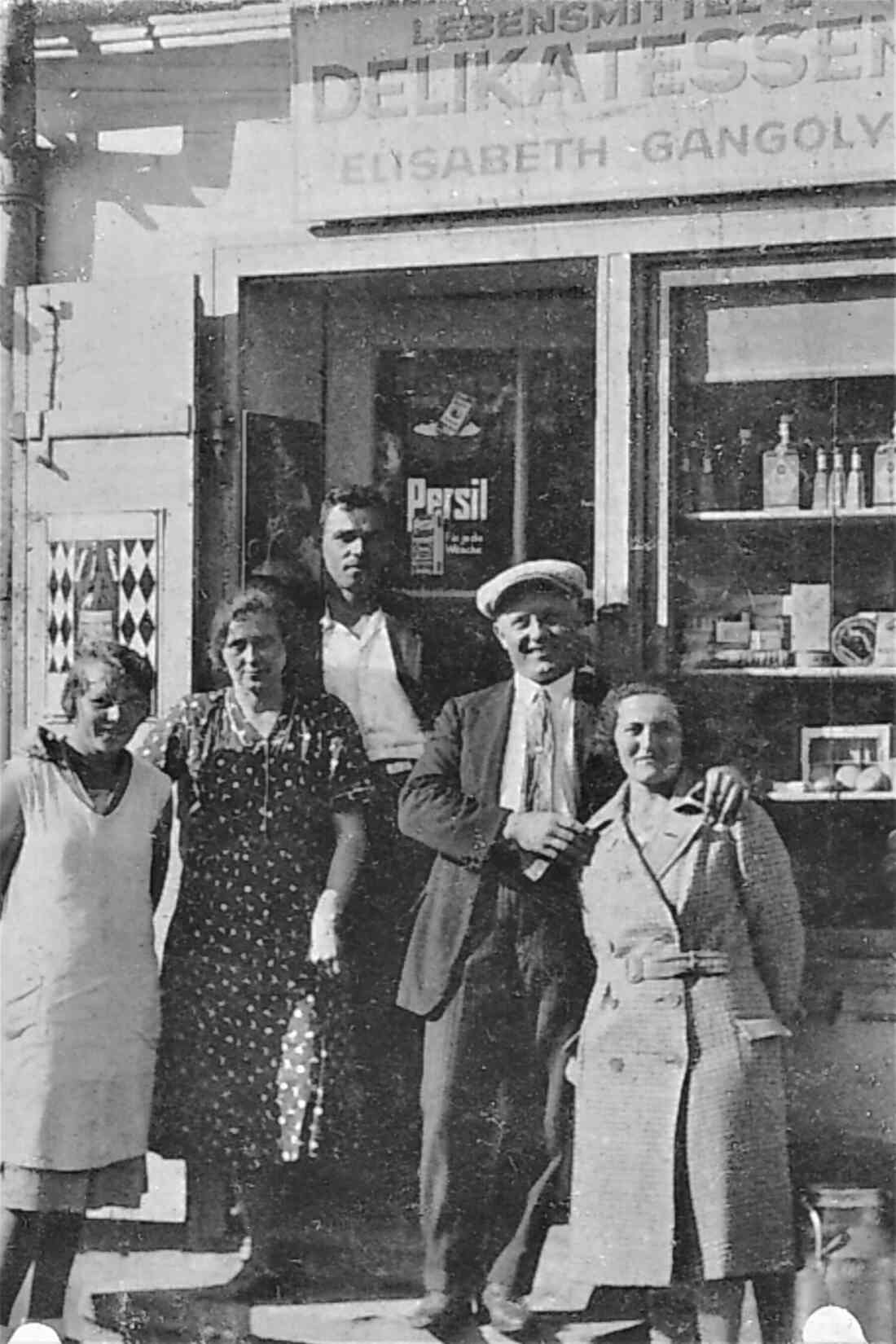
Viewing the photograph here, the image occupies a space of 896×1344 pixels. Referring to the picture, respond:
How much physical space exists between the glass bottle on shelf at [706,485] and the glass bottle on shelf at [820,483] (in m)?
0.21

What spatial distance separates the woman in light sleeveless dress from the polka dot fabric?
0.07 m

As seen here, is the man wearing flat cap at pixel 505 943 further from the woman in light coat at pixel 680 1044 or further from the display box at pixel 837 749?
the display box at pixel 837 749

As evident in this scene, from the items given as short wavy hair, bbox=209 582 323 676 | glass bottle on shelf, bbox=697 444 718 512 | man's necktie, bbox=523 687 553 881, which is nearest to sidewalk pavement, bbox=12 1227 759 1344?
man's necktie, bbox=523 687 553 881

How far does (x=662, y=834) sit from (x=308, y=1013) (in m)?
0.88

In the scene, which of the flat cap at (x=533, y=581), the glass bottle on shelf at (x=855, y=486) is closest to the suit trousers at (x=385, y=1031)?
the flat cap at (x=533, y=581)

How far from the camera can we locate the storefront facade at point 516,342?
3.93 m

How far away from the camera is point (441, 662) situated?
4078mm

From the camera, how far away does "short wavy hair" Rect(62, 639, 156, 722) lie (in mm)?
4172

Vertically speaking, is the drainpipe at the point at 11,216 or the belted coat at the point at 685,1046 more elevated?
the drainpipe at the point at 11,216

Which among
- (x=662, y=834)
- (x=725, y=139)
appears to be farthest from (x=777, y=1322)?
(x=725, y=139)

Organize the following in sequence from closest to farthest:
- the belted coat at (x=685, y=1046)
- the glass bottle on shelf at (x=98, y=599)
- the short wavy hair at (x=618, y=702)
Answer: the belted coat at (x=685, y=1046)
the short wavy hair at (x=618, y=702)
the glass bottle on shelf at (x=98, y=599)

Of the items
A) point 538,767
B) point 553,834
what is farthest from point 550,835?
point 538,767

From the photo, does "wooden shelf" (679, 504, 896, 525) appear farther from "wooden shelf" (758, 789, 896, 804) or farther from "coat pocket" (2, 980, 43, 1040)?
"coat pocket" (2, 980, 43, 1040)

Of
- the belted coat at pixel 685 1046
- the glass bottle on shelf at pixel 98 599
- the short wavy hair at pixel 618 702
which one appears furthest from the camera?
the glass bottle on shelf at pixel 98 599
